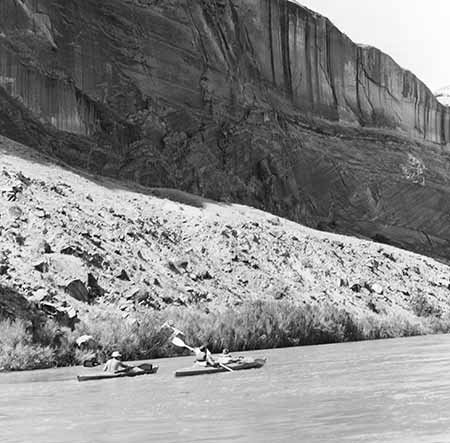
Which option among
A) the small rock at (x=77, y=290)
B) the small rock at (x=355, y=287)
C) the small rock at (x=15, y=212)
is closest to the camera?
the small rock at (x=77, y=290)

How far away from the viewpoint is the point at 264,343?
32.2 m

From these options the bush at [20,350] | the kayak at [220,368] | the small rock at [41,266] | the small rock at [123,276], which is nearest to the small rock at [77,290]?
the small rock at [41,266]

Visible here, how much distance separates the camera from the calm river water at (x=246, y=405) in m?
13.0

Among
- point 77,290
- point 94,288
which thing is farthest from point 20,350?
point 94,288

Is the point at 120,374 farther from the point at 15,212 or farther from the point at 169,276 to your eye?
the point at 15,212

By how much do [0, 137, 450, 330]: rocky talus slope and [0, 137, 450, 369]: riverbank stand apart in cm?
7

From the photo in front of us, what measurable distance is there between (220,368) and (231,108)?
36.4 metres

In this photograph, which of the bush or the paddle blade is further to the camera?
the paddle blade

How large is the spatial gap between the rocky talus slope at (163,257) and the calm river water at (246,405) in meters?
7.56

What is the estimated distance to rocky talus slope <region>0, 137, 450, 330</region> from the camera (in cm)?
3155

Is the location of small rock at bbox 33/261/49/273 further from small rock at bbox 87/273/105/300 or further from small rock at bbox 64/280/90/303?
small rock at bbox 87/273/105/300


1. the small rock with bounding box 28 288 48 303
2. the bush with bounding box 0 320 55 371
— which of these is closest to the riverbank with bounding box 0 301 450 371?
the bush with bounding box 0 320 55 371

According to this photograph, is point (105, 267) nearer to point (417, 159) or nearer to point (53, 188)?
point (53, 188)

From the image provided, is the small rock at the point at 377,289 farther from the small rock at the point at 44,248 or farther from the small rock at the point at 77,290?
the small rock at the point at 44,248
